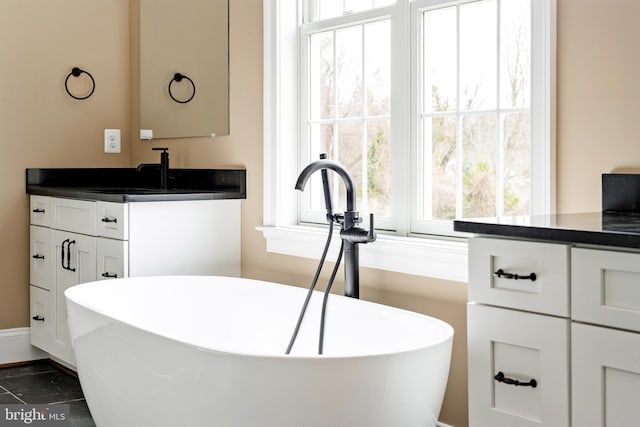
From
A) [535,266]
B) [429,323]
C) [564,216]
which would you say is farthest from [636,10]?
[429,323]

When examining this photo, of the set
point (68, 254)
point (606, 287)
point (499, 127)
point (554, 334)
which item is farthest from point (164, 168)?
point (606, 287)

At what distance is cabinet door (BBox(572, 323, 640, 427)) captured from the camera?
5.11ft

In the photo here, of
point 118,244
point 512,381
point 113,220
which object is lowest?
point 512,381

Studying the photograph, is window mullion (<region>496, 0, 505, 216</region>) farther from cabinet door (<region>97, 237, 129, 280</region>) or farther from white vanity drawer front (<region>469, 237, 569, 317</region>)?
cabinet door (<region>97, 237, 129, 280</region>)

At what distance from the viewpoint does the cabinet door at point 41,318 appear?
4.03m

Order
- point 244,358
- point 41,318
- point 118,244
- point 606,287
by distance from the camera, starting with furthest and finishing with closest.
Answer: point 41,318 → point 118,244 → point 244,358 → point 606,287

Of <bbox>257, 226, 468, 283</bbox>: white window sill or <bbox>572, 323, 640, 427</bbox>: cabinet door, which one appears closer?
<bbox>572, 323, 640, 427</bbox>: cabinet door

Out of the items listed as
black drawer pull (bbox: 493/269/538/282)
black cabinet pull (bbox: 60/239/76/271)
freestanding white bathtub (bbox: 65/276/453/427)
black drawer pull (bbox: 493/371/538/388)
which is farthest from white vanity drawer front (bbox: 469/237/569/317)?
black cabinet pull (bbox: 60/239/76/271)

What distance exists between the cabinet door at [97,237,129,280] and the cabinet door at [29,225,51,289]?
23.9 inches

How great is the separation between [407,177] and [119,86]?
7.41 ft

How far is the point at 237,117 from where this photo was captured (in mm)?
3830

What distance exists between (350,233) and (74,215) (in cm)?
154

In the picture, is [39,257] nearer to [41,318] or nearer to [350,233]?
[41,318]

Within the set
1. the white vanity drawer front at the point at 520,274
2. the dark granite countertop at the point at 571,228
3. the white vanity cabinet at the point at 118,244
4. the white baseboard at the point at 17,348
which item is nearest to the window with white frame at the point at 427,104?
the white vanity cabinet at the point at 118,244
